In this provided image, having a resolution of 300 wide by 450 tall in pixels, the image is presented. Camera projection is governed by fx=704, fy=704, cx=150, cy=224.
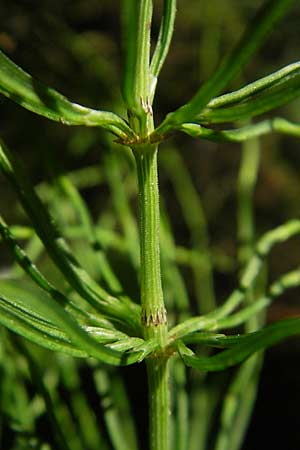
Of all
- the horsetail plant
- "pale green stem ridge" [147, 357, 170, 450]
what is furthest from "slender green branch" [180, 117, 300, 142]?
"pale green stem ridge" [147, 357, 170, 450]

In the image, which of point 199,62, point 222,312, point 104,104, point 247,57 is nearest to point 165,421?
point 222,312

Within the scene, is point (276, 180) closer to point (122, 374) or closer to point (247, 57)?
point (122, 374)

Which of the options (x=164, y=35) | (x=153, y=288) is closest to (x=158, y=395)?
(x=153, y=288)

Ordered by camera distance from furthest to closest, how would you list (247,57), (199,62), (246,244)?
(199,62)
(246,244)
(247,57)

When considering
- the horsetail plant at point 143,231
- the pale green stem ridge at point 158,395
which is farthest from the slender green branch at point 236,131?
the pale green stem ridge at point 158,395

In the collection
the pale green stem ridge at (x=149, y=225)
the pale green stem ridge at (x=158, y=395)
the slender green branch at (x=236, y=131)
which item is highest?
the slender green branch at (x=236, y=131)

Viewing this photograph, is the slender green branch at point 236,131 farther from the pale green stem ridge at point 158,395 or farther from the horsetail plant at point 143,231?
the pale green stem ridge at point 158,395

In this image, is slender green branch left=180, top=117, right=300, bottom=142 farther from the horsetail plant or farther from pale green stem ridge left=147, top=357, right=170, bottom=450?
pale green stem ridge left=147, top=357, right=170, bottom=450

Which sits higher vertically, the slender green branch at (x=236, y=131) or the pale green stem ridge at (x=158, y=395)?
the slender green branch at (x=236, y=131)

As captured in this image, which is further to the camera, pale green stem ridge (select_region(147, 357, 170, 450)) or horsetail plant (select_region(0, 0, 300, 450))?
pale green stem ridge (select_region(147, 357, 170, 450))
